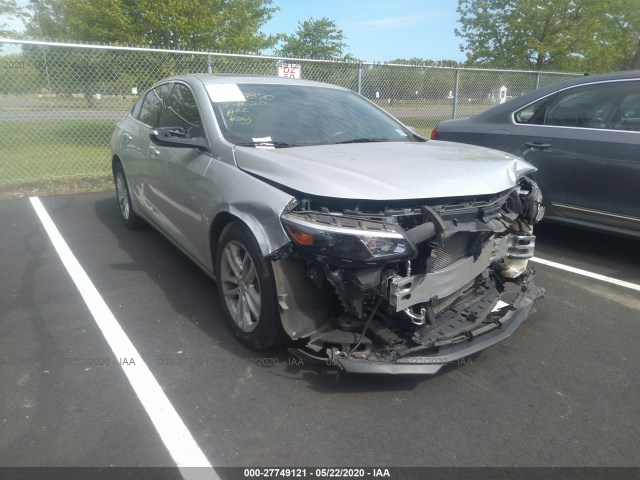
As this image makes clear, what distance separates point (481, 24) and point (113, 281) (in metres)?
17.8

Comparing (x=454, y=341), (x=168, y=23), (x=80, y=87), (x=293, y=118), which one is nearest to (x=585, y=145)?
(x=293, y=118)

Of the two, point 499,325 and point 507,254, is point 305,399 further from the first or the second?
point 507,254

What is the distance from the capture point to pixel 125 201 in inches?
224

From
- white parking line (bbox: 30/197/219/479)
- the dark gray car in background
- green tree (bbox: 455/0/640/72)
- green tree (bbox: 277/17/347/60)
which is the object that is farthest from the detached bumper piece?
green tree (bbox: 277/17/347/60)

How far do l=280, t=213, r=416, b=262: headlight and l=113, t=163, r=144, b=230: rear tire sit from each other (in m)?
3.66

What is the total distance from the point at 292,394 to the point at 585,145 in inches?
148

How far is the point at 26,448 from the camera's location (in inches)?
90.0

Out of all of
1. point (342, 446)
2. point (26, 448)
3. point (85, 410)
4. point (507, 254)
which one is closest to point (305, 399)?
point (342, 446)

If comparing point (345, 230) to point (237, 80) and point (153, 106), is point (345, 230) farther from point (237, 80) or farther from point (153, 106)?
point (153, 106)

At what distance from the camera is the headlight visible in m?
2.36

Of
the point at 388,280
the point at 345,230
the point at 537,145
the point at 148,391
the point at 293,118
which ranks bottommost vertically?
the point at 148,391

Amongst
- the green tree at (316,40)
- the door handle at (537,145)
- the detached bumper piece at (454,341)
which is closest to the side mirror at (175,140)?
the detached bumper piece at (454,341)

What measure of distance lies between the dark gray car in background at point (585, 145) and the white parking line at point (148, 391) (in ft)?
13.6

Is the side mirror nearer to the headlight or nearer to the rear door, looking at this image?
the rear door
